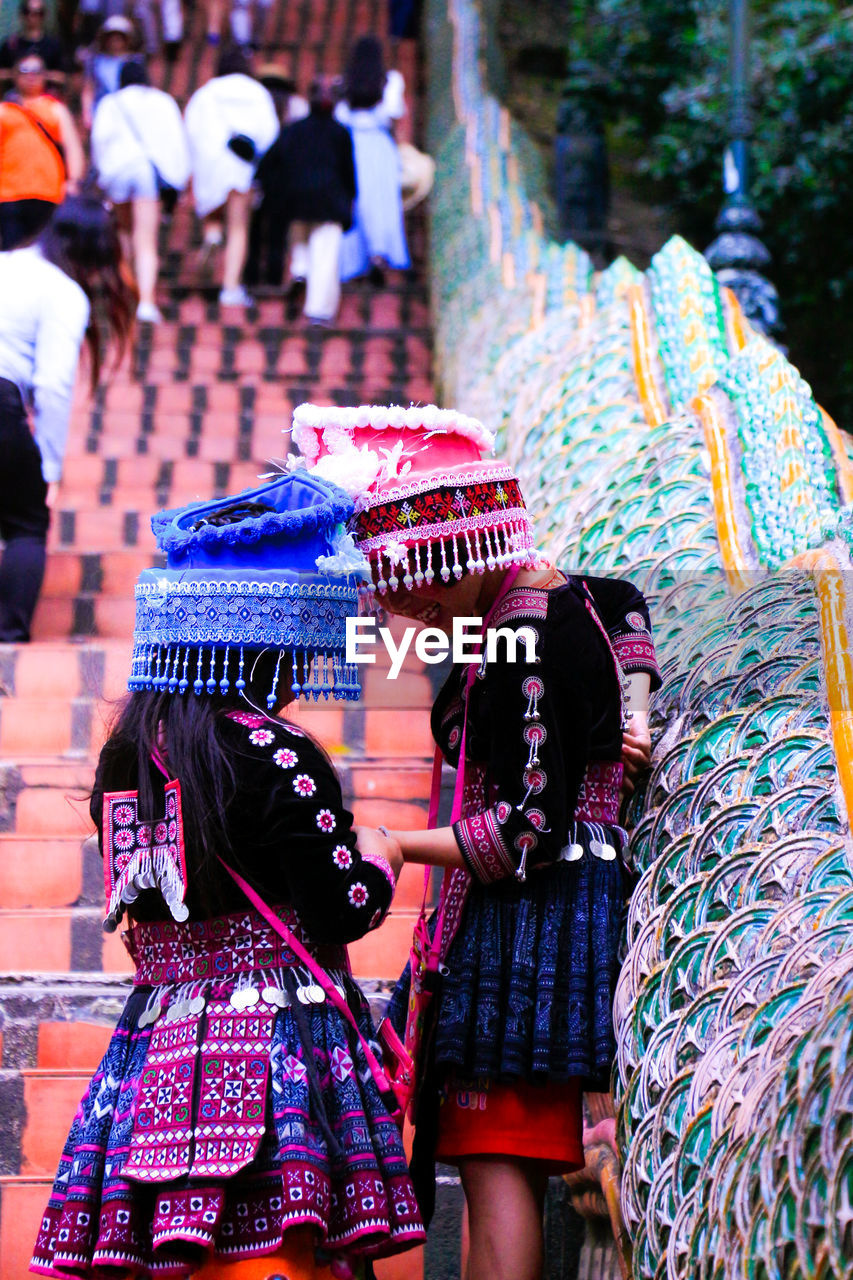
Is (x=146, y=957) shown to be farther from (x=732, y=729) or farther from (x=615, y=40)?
(x=615, y=40)

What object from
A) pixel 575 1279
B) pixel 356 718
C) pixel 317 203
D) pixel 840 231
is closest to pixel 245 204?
pixel 317 203

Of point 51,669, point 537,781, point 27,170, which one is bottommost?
point 537,781

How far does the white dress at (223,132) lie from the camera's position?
400 inches

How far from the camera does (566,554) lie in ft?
14.8

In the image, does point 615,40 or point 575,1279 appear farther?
point 615,40

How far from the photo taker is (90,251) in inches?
245

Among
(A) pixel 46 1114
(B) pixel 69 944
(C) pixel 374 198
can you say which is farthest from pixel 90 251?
(C) pixel 374 198

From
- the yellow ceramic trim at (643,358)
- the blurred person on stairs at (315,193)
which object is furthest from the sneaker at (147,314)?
the yellow ceramic trim at (643,358)

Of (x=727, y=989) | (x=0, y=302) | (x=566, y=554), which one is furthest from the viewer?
(x=0, y=302)

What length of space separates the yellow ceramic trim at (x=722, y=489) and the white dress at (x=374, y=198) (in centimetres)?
621

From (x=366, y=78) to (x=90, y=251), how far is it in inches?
191

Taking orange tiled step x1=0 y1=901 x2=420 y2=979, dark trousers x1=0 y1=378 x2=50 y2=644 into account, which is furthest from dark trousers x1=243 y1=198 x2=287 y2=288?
orange tiled step x1=0 y1=901 x2=420 y2=979

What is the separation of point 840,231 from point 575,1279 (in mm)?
9686

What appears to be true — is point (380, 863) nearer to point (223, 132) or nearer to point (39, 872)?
point (39, 872)
